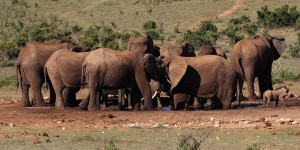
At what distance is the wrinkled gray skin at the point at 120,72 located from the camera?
727 inches

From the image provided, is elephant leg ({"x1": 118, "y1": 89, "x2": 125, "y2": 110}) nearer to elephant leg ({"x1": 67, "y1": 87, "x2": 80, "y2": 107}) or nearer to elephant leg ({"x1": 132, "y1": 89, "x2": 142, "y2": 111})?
elephant leg ({"x1": 132, "y1": 89, "x2": 142, "y2": 111})

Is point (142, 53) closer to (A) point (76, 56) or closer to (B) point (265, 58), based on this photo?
(A) point (76, 56)

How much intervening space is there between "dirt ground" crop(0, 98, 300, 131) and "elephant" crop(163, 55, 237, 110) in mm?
1002

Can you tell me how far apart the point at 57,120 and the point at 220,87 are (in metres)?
4.48

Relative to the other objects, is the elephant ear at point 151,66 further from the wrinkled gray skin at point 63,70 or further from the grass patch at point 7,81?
the grass patch at point 7,81

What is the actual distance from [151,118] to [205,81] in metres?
2.84

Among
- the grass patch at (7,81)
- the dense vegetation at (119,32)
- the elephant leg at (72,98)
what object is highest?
the dense vegetation at (119,32)

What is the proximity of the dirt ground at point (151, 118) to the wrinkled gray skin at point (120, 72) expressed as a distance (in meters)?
0.85

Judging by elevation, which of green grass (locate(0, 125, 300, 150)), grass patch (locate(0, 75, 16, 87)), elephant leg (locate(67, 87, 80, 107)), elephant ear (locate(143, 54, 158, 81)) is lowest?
grass patch (locate(0, 75, 16, 87))

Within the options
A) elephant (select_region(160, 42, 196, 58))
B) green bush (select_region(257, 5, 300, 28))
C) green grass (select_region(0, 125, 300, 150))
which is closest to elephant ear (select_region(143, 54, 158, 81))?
elephant (select_region(160, 42, 196, 58))

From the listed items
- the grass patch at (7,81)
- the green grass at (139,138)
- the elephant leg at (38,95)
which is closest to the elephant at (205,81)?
the elephant leg at (38,95)

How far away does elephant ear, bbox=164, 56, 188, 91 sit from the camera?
728 inches

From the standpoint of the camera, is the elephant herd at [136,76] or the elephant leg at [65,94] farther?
the elephant leg at [65,94]

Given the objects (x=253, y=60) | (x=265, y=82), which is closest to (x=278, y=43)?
(x=265, y=82)
